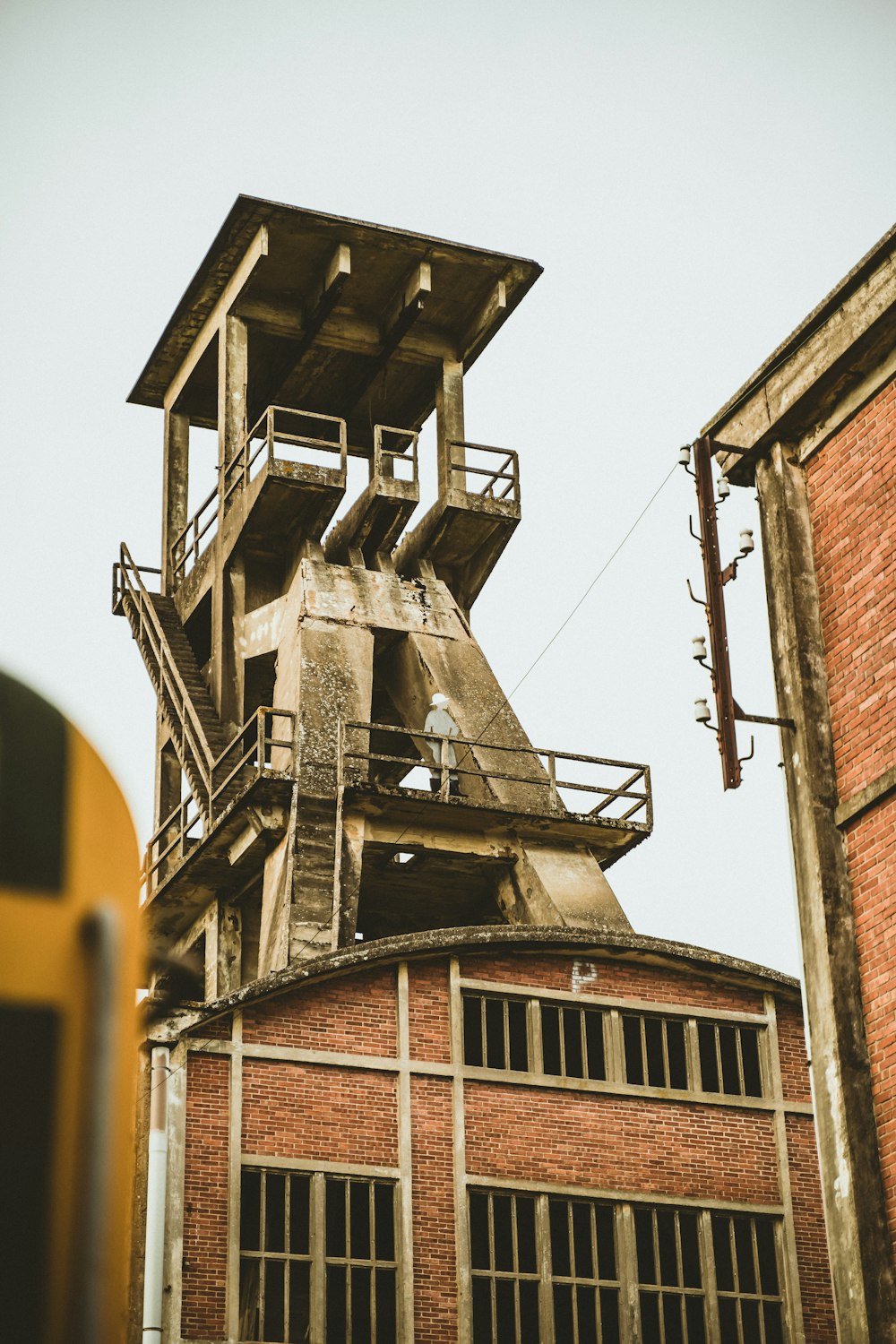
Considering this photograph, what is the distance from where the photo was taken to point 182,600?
30547 mm

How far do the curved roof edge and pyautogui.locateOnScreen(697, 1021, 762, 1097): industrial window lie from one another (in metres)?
0.55

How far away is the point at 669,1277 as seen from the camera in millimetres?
18047

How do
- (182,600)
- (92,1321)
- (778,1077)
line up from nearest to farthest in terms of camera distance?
(92,1321) < (778,1077) < (182,600)

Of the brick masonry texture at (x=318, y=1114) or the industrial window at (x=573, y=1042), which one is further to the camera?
the industrial window at (x=573, y=1042)

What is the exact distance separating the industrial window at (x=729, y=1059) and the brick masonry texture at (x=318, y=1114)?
358 cm

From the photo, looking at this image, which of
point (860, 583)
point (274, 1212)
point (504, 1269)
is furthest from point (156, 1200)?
point (860, 583)

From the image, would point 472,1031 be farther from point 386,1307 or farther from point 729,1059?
point 386,1307

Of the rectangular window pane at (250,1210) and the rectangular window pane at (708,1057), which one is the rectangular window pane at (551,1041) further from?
the rectangular window pane at (250,1210)

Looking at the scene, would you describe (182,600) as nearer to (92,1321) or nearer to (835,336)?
(835,336)

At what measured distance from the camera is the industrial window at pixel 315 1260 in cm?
1631

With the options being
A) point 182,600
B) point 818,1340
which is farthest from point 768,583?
point 182,600

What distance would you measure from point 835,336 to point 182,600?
19.3 meters

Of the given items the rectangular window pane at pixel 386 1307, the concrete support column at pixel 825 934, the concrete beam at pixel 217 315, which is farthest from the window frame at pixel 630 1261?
the concrete beam at pixel 217 315

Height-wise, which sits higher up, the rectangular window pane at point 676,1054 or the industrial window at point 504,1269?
the rectangular window pane at point 676,1054
